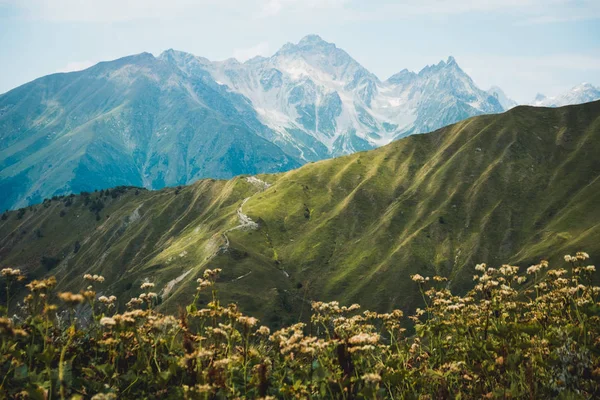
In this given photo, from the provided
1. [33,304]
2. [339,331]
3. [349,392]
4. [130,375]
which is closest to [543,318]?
[339,331]

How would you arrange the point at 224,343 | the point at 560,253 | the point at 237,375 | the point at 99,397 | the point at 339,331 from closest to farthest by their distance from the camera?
the point at 99,397 → the point at 237,375 → the point at 339,331 → the point at 224,343 → the point at 560,253

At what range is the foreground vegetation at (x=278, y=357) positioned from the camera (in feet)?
27.0

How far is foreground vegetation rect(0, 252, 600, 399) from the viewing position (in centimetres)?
823

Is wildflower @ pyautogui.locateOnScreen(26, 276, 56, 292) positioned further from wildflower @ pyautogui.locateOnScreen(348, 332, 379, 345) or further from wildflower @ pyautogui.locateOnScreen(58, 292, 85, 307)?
wildflower @ pyautogui.locateOnScreen(348, 332, 379, 345)

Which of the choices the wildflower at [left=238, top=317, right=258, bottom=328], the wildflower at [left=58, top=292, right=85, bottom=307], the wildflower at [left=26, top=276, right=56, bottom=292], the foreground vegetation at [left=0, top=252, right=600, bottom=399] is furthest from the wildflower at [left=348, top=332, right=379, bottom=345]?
the wildflower at [left=26, top=276, right=56, bottom=292]

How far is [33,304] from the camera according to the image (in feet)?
33.9

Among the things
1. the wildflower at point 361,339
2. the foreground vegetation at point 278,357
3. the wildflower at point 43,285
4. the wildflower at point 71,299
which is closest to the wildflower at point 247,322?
the foreground vegetation at point 278,357

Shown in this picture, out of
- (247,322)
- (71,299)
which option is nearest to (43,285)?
(71,299)

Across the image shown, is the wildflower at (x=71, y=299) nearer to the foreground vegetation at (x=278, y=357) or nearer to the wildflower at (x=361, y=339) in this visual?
the foreground vegetation at (x=278, y=357)

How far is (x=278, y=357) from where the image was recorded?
10.9 meters

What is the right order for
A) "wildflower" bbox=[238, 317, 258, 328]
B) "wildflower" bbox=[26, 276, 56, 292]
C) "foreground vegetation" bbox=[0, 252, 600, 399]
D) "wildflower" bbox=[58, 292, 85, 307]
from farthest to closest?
"wildflower" bbox=[238, 317, 258, 328], "wildflower" bbox=[26, 276, 56, 292], "foreground vegetation" bbox=[0, 252, 600, 399], "wildflower" bbox=[58, 292, 85, 307]

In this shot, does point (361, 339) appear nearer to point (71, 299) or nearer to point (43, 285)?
point (71, 299)

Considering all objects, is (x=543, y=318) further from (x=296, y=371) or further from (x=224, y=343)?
(x=224, y=343)

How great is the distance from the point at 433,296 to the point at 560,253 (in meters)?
205
